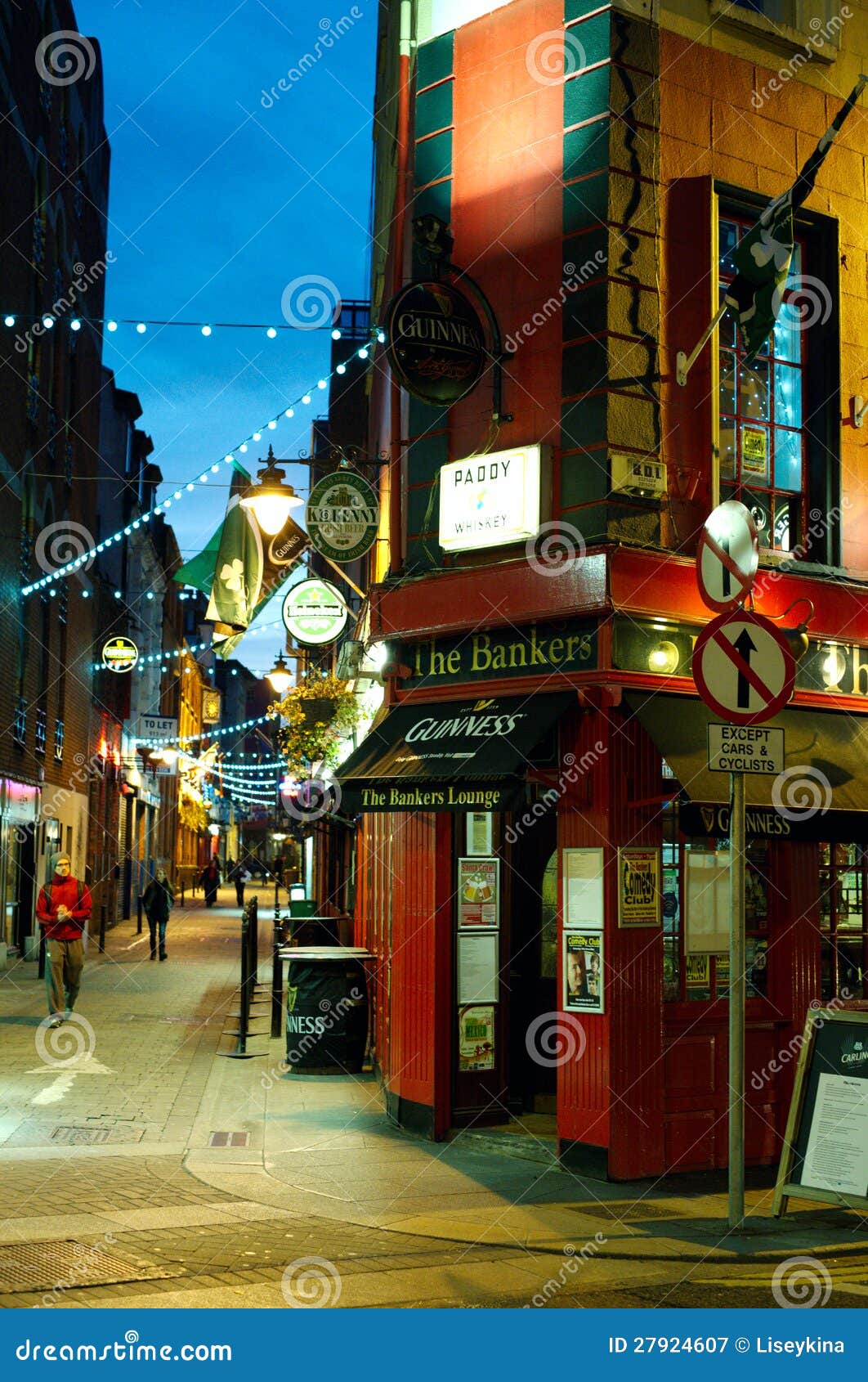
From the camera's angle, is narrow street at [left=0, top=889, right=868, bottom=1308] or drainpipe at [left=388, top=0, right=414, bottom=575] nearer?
narrow street at [left=0, top=889, right=868, bottom=1308]

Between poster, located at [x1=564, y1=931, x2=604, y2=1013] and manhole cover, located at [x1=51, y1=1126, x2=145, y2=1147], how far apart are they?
3.48 m

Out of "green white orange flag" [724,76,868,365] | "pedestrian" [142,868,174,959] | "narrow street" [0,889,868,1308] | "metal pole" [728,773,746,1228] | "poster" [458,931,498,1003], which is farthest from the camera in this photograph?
"pedestrian" [142,868,174,959]

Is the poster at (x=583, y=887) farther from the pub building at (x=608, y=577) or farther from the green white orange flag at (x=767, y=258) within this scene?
the green white orange flag at (x=767, y=258)

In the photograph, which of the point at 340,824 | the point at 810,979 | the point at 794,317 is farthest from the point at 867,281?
the point at 340,824

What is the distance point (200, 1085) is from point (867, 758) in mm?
6674

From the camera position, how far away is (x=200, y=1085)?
42.7 ft

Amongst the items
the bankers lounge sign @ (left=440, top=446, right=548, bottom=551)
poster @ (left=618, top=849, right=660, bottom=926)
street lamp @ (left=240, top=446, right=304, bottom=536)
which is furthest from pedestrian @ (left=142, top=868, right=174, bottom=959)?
poster @ (left=618, top=849, right=660, bottom=926)

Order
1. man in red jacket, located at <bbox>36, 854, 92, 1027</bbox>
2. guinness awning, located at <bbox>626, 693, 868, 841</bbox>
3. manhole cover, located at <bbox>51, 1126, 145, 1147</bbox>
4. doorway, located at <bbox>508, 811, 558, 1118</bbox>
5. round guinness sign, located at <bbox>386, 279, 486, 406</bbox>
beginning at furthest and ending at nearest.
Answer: man in red jacket, located at <bbox>36, 854, 92, 1027</bbox>
doorway, located at <bbox>508, 811, 558, 1118</bbox>
round guinness sign, located at <bbox>386, 279, 486, 406</bbox>
manhole cover, located at <bbox>51, 1126, 145, 1147</bbox>
guinness awning, located at <bbox>626, 693, 868, 841</bbox>

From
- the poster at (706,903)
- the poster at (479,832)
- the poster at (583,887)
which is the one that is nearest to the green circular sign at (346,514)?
the poster at (479,832)

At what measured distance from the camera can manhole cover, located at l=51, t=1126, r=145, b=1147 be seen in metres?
10.4

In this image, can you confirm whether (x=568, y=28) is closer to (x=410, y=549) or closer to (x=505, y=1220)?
(x=410, y=549)

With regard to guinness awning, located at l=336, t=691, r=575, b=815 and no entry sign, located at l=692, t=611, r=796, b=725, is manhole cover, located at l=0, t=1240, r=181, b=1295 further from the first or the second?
no entry sign, located at l=692, t=611, r=796, b=725

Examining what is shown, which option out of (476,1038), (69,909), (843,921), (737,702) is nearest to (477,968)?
(476,1038)

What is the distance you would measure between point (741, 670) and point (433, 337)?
377 centimetres
